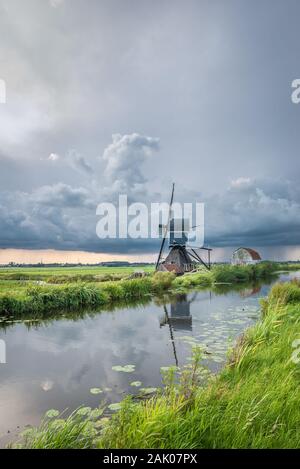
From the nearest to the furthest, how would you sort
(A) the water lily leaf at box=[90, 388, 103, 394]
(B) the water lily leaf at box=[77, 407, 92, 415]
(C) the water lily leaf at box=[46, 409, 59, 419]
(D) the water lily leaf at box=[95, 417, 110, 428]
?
(D) the water lily leaf at box=[95, 417, 110, 428]
(B) the water lily leaf at box=[77, 407, 92, 415]
(C) the water lily leaf at box=[46, 409, 59, 419]
(A) the water lily leaf at box=[90, 388, 103, 394]

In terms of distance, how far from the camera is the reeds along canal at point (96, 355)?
4.42m

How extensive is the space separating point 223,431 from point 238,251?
4773 cm

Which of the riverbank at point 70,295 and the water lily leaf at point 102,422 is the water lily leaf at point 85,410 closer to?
the water lily leaf at point 102,422

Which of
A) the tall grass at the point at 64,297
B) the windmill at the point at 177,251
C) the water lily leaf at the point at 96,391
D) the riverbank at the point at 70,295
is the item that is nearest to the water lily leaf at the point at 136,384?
the water lily leaf at the point at 96,391

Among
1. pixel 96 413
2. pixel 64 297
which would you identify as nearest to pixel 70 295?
pixel 64 297

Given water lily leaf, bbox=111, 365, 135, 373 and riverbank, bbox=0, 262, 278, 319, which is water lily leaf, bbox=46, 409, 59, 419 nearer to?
water lily leaf, bbox=111, 365, 135, 373

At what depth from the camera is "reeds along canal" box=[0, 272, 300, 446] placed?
4.42 m

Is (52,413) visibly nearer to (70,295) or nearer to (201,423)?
(201,423)

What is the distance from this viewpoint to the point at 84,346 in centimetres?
720

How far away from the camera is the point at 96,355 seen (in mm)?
6484

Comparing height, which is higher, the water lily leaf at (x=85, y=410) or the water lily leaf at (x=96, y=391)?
the water lily leaf at (x=85, y=410)

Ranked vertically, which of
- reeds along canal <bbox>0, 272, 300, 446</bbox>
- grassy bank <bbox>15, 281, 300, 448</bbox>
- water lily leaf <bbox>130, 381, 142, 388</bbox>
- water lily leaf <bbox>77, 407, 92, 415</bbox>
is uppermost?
grassy bank <bbox>15, 281, 300, 448</bbox>

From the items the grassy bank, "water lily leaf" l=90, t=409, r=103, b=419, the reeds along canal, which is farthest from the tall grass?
the grassy bank

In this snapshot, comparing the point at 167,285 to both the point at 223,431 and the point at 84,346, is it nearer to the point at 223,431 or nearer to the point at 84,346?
the point at 84,346
